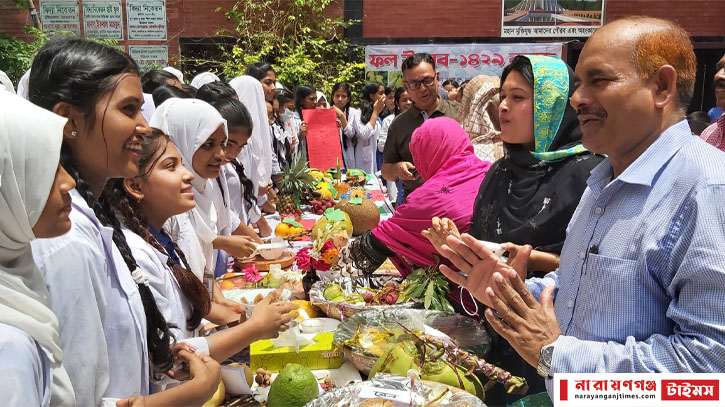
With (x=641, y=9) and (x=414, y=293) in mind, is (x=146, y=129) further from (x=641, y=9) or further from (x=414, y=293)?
(x=641, y=9)

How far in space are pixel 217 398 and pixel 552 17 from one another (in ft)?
39.8

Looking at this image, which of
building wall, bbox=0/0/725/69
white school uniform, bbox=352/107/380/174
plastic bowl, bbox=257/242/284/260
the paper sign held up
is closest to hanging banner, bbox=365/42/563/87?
building wall, bbox=0/0/725/69

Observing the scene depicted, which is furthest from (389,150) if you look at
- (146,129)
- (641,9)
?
(641,9)

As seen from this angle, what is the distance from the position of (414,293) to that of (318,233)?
3.28 feet

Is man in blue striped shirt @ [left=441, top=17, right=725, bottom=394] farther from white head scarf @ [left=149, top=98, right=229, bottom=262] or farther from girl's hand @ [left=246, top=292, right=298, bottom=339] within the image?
white head scarf @ [left=149, top=98, right=229, bottom=262]

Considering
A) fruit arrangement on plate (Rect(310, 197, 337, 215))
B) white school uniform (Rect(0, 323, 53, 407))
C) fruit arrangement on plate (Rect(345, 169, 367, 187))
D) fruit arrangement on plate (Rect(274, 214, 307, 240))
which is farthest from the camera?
fruit arrangement on plate (Rect(345, 169, 367, 187))

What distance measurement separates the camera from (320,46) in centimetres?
1211

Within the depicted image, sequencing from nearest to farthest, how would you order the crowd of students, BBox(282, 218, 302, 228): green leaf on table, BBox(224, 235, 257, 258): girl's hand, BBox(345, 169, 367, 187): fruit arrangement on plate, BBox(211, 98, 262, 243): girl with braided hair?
the crowd of students < BBox(224, 235, 257, 258): girl's hand < BBox(211, 98, 262, 243): girl with braided hair < BBox(282, 218, 302, 228): green leaf on table < BBox(345, 169, 367, 187): fruit arrangement on plate

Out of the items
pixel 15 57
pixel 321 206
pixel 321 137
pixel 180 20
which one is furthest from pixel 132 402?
pixel 180 20

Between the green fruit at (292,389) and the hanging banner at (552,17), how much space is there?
11.7 meters

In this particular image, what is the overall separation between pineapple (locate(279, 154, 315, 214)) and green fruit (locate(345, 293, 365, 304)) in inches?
98.3

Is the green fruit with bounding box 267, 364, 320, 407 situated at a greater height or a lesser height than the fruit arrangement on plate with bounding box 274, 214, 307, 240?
greater

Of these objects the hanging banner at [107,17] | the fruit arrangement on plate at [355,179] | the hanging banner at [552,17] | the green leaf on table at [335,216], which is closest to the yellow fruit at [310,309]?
the green leaf on table at [335,216]

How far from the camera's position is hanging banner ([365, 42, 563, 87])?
1185 cm
